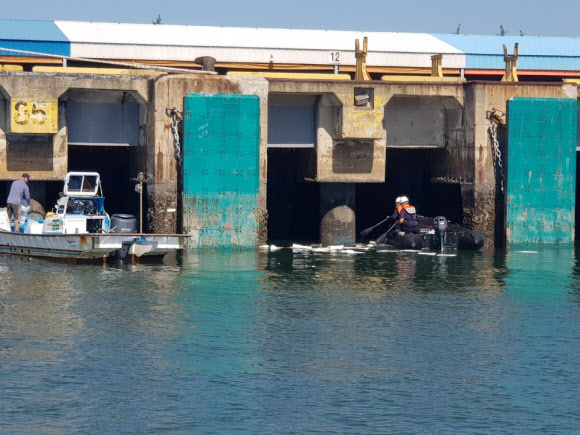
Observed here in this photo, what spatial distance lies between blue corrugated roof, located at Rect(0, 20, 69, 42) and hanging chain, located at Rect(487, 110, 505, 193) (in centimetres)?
1850

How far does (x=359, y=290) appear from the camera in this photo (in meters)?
28.8

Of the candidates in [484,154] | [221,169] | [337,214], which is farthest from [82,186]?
[484,154]

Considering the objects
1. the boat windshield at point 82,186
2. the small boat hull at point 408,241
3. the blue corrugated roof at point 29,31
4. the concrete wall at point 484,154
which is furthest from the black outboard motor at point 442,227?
the blue corrugated roof at point 29,31

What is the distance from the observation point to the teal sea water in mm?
16953

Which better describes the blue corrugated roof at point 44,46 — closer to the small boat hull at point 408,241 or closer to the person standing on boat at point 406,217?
the person standing on boat at point 406,217

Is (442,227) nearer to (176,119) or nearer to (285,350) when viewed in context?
(176,119)

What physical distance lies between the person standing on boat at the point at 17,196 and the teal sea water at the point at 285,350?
2764mm

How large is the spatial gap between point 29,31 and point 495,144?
20.7 metres

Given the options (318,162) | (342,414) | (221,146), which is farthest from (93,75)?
(342,414)

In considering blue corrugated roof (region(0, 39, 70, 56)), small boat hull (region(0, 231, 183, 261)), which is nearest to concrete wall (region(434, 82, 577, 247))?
small boat hull (region(0, 231, 183, 261))

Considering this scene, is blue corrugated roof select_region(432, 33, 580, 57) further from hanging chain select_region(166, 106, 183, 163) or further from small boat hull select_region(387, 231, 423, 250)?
hanging chain select_region(166, 106, 183, 163)

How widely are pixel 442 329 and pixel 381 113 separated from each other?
1654 cm

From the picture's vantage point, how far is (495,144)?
39.2 meters

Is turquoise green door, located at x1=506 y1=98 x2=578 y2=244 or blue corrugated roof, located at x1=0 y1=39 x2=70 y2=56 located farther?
blue corrugated roof, located at x1=0 y1=39 x2=70 y2=56
